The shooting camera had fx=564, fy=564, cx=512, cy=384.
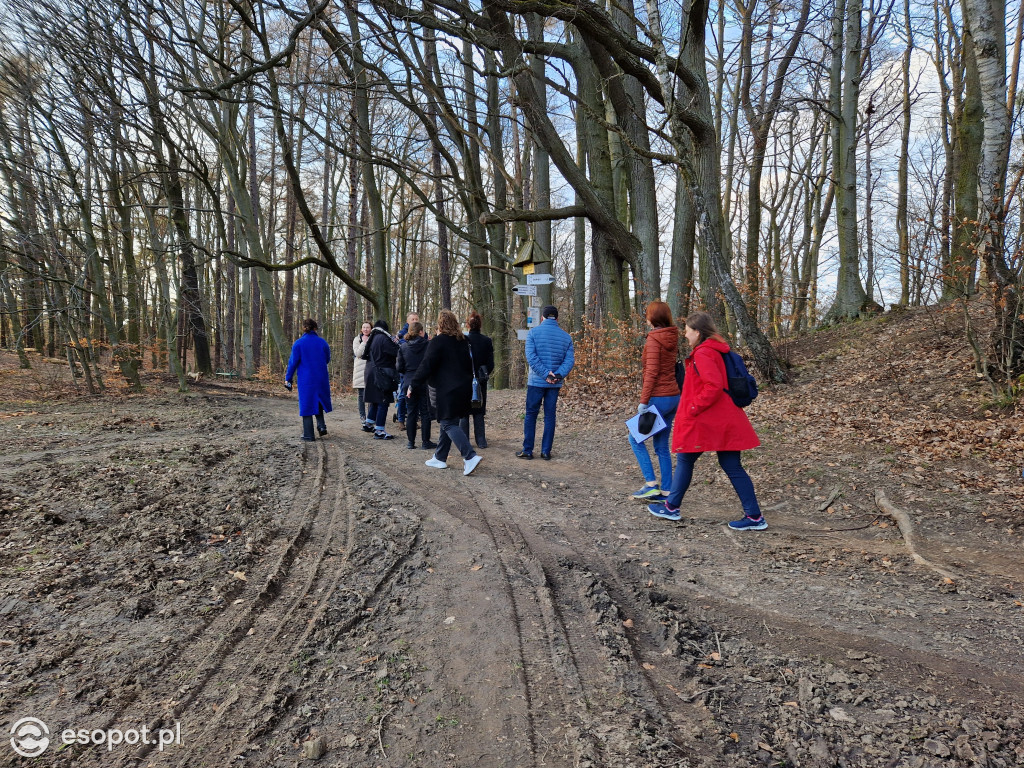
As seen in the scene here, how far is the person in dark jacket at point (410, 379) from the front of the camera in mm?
8562

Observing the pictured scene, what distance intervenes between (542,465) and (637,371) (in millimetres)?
5100

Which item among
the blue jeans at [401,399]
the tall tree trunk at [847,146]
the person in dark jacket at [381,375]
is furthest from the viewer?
the tall tree trunk at [847,146]

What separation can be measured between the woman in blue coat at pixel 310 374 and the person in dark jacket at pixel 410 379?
1306mm

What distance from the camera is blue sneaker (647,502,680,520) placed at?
5477mm

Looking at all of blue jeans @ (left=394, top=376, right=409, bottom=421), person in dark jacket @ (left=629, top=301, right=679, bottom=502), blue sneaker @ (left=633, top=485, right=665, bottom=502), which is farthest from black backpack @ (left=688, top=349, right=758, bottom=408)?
blue jeans @ (left=394, top=376, right=409, bottom=421)

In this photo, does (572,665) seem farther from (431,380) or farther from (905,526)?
(431,380)

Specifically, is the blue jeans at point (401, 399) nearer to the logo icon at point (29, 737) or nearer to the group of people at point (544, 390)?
the group of people at point (544, 390)

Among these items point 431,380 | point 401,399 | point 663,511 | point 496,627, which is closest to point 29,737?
point 496,627

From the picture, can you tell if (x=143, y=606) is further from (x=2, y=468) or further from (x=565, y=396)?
(x=565, y=396)

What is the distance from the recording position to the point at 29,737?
7.93 ft

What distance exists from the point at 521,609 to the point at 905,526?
3646 mm

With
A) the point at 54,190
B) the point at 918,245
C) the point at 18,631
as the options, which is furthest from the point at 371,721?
the point at 54,190

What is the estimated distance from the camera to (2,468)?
21.7ft
